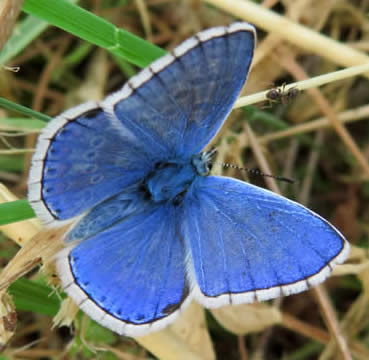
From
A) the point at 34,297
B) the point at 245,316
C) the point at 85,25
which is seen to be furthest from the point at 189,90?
the point at 245,316

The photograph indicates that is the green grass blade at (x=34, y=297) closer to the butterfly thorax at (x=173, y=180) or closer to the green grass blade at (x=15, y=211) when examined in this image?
the green grass blade at (x=15, y=211)

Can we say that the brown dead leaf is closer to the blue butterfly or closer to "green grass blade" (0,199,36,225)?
the blue butterfly

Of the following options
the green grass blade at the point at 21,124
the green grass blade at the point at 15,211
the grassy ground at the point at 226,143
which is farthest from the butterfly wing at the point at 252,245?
the green grass blade at the point at 21,124

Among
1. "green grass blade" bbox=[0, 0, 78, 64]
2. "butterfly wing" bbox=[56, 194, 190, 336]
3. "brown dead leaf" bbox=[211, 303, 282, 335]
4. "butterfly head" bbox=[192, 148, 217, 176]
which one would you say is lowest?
"brown dead leaf" bbox=[211, 303, 282, 335]

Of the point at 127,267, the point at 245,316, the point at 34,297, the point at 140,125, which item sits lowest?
the point at 245,316

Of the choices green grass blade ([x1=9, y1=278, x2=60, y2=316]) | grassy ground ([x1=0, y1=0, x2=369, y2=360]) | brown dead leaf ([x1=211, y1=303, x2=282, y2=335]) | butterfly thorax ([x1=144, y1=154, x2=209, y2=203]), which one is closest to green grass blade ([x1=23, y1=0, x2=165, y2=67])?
grassy ground ([x1=0, y1=0, x2=369, y2=360])

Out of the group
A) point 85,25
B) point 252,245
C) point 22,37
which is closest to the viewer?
point 252,245

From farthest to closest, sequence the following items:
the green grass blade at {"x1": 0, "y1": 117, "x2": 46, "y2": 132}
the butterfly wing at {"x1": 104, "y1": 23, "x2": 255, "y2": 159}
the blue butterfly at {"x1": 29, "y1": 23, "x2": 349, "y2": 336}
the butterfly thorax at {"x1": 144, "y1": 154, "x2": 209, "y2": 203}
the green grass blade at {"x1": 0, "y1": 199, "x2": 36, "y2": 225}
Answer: the green grass blade at {"x1": 0, "y1": 117, "x2": 46, "y2": 132} → the butterfly thorax at {"x1": 144, "y1": 154, "x2": 209, "y2": 203} → the green grass blade at {"x1": 0, "y1": 199, "x2": 36, "y2": 225} → the blue butterfly at {"x1": 29, "y1": 23, "x2": 349, "y2": 336} → the butterfly wing at {"x1": 104, "y1": 23, "x2": 255, "y2": 159}

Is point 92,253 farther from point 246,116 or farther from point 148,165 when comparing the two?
point 246,116

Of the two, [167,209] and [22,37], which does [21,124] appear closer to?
[22,37]
